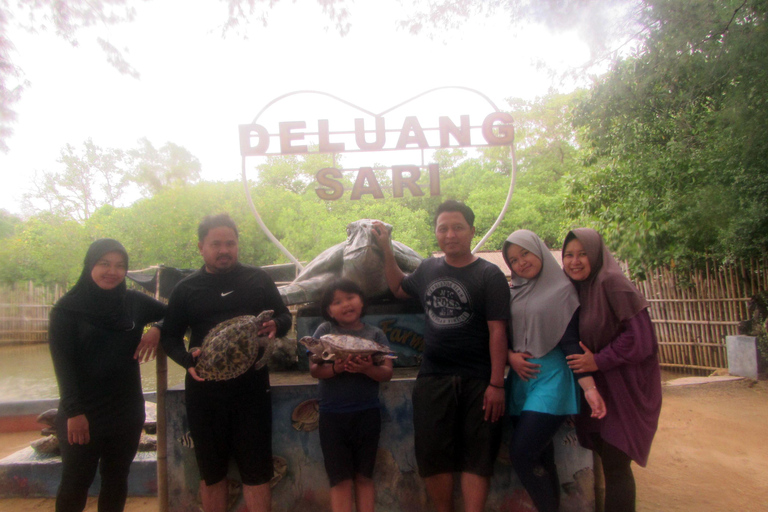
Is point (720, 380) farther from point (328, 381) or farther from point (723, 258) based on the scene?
point (328, 381)

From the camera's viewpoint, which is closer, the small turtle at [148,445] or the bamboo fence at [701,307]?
the small turtle at [148,445]

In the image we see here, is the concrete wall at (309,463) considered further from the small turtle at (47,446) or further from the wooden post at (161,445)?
the small turtle at (47,446)

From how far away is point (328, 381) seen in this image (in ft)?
7.58

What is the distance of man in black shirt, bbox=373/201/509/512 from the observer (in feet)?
7.09

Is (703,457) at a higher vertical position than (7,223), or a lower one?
lower

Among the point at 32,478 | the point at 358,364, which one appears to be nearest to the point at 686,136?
the point at 358,364

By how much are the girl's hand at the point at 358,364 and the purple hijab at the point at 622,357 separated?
1.01 meters

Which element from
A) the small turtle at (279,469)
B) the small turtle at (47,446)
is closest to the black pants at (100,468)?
the small turtle at (279,469)

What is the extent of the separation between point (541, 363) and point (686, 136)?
5.60 m

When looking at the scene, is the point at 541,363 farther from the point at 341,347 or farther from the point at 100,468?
the point at 100,468

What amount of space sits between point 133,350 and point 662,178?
22.2ft

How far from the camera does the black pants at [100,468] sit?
7.12ft

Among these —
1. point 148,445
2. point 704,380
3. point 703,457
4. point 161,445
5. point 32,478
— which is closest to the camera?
point 161,445

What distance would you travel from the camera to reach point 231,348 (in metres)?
2.12
